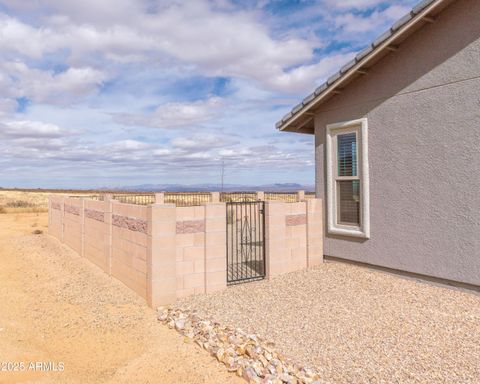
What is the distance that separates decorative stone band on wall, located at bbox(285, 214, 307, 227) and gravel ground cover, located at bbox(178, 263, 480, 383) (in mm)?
1262

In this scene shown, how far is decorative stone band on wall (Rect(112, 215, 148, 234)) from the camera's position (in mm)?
6648

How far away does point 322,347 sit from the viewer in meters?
4.59

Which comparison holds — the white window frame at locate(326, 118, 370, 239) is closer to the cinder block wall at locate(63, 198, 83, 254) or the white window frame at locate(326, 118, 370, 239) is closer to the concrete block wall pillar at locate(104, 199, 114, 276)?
the concrete block wall pillar at locate(104, 199, 114, 276)

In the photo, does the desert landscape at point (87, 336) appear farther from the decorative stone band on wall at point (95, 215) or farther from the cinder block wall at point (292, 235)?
the cinder block wall at point (292, 235)

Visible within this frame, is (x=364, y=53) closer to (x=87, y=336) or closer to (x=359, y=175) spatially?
(x=359, y=175)

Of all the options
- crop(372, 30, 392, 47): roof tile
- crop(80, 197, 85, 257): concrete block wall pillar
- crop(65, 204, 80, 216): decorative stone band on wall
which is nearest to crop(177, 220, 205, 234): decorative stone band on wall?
crop(372, 30, 392, 47): roof tile

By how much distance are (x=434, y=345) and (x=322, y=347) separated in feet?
4.93

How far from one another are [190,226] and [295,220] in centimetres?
290

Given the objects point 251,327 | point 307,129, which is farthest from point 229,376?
point 307,129

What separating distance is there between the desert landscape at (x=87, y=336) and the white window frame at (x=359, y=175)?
4944 mm

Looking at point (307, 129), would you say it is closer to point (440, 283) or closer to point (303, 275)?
point (303, 275)

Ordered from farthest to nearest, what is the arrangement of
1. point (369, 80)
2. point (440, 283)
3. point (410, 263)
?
point (369, 80) → point (410, 263) → point (440, 283)

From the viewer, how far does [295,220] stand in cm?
837

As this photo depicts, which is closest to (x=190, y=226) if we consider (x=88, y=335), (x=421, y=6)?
(x=88, y=335)
